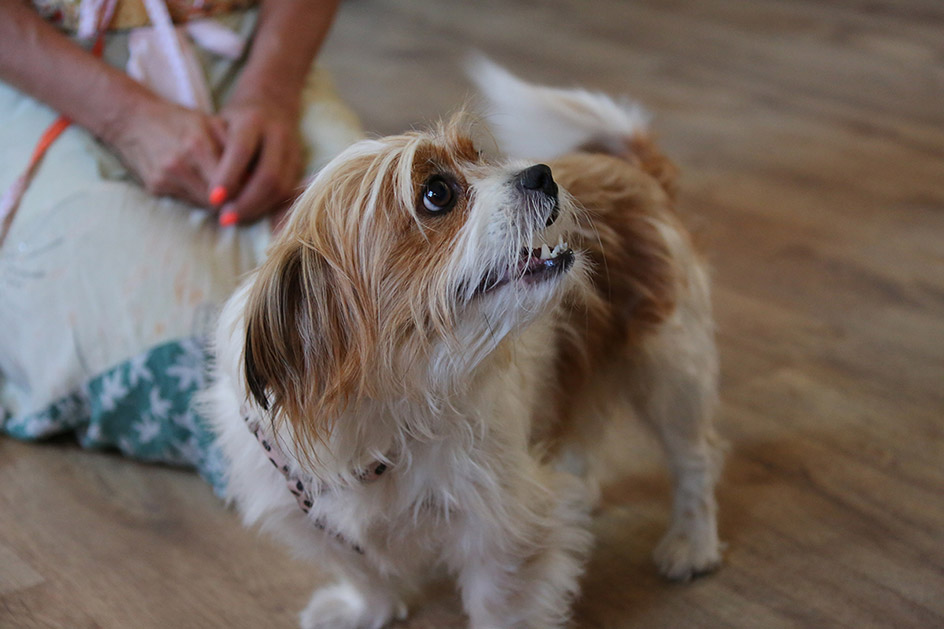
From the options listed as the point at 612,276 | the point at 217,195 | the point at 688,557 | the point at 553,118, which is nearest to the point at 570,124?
the point at 553,118

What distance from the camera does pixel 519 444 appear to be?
4.03ft

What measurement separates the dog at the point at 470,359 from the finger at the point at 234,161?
1.48 ft

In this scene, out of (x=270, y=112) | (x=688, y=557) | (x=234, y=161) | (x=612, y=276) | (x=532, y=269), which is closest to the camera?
(x=532, y=269)

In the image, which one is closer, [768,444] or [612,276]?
[612,276]

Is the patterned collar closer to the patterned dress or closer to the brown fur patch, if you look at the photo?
the brown fur patch

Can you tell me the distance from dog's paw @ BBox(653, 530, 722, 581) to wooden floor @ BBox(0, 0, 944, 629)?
0.03 metres

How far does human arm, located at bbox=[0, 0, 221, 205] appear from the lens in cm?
167

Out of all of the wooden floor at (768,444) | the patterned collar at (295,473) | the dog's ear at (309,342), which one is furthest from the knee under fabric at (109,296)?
the dog's ear at (309,342)

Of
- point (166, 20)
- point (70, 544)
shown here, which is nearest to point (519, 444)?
point (70, 544)

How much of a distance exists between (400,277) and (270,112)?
0.89m

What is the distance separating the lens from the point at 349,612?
1.44 m

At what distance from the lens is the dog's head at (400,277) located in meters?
1.02

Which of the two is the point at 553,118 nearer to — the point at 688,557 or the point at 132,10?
the point at 688,557

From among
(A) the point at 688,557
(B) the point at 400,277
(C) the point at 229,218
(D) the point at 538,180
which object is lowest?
(A) the point at 688,557
